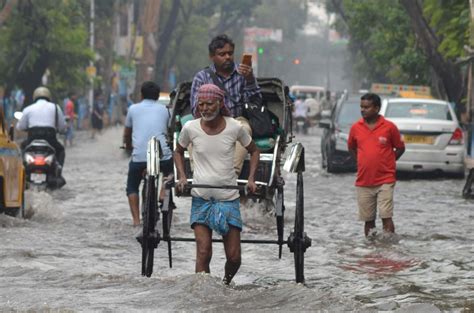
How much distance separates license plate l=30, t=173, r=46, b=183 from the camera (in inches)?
808

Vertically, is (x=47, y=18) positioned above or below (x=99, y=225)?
above

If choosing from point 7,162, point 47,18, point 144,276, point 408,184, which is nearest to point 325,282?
point 144,276

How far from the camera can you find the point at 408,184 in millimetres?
23953

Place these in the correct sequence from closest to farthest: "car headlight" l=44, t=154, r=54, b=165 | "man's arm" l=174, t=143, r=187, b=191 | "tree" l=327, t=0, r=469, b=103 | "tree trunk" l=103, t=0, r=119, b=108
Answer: "man's arm" l=174, t=143, r=187, b=191
"car headlight" l=44, t=154, r=54, b=165
"tree" l=327, t=0, r=469, b=103
"tree trunk" l=103, t=0, r=119, b=108

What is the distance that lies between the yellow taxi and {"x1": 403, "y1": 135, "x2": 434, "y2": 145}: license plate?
10329 mm

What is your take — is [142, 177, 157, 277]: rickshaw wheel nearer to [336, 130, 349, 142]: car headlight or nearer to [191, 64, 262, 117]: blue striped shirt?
[191, 64, 262, 117]: blue striped shirt

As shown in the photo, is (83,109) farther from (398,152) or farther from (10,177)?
(398,152)

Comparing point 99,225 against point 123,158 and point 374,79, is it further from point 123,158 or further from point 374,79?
point 374,79

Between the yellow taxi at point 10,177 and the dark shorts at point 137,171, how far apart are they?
4.19 feet

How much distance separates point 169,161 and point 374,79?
49511 millimetres

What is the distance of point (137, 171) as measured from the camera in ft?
49.6

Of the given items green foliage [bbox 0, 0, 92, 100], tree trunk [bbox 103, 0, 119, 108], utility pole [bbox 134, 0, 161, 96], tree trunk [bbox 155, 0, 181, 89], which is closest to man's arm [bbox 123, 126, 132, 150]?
green foliage [bbox 0, 0, 92, 100]

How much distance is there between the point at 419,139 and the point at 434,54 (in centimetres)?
991

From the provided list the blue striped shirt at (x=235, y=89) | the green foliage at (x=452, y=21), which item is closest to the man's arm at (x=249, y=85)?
the blue striped shirt at (x=235, y=89)
